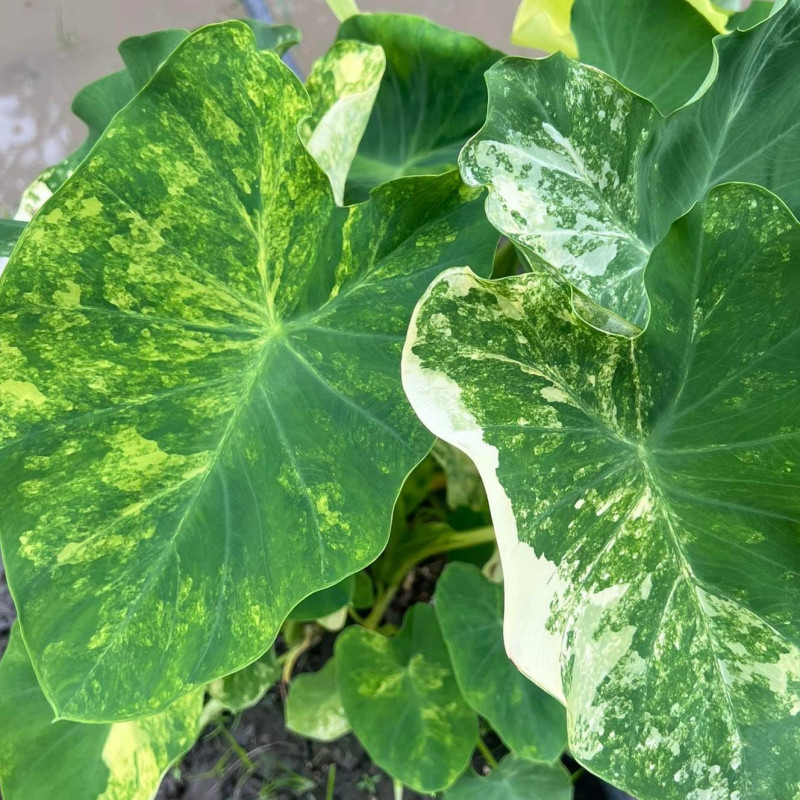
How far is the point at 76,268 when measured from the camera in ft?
1.66

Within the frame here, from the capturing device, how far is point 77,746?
75cm

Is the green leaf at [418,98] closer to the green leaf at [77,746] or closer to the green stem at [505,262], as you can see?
the green stem at [505,262]

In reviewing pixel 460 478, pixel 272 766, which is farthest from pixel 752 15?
pixel 272 766

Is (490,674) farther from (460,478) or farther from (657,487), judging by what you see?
(657,487)

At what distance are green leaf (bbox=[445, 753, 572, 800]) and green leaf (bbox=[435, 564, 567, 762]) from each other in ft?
0.49

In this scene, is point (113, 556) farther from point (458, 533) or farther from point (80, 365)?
point (458, 533)

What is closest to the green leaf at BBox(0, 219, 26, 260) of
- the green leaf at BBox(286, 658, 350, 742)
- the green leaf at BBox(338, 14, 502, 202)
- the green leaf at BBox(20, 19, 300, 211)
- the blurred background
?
the green leaf at BBox(20, 19, 300, 211)

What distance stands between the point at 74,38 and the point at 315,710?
1535mm

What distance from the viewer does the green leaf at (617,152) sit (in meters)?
0.53

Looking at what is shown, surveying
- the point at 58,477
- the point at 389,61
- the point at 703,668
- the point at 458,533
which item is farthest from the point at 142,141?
the point at 458,533

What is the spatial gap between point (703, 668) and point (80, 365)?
19.5 inches

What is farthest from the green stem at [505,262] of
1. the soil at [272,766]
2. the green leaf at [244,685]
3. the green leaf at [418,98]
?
the soil at [272,766]

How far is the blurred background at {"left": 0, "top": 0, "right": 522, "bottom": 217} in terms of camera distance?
1584 millimetres

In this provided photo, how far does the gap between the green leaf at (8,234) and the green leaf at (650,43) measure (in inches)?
23.3
